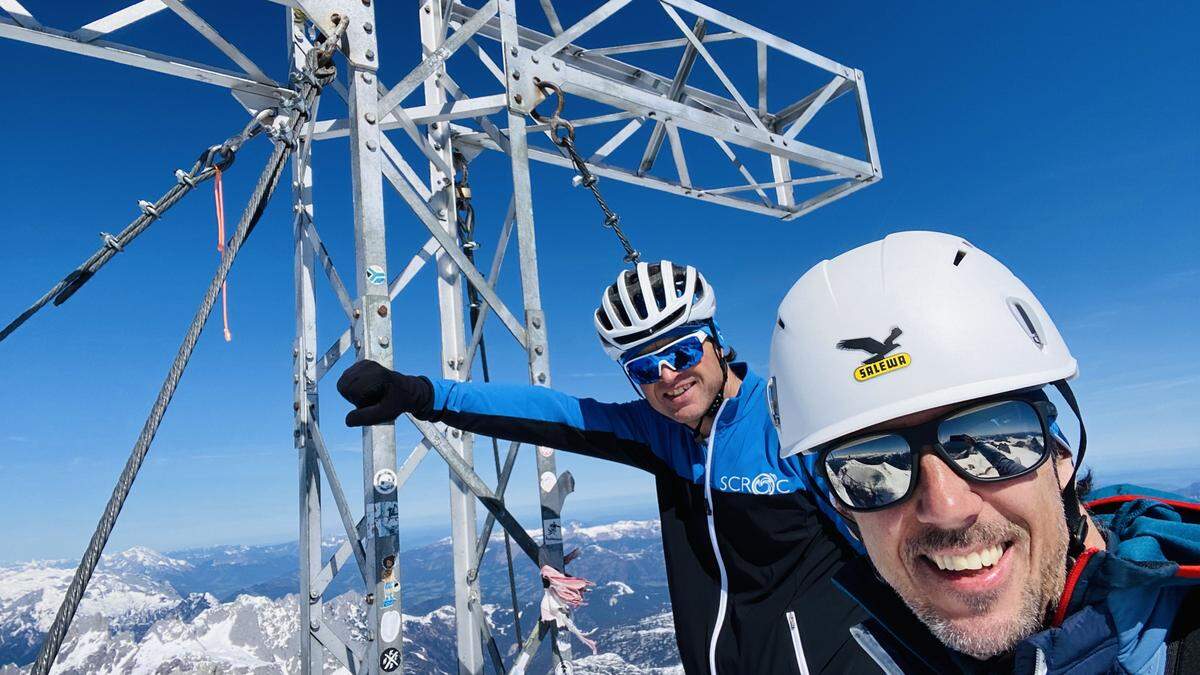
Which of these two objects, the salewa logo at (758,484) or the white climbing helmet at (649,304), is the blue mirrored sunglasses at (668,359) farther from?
the salewa logo at (758,484)

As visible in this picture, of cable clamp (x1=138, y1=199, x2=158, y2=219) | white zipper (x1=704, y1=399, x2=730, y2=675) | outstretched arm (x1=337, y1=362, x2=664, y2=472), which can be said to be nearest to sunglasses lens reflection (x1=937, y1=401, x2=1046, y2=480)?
white zipper (x1=704, y1=399, x2=730, y2=675)

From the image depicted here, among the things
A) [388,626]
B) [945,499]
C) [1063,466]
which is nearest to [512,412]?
[388,626]

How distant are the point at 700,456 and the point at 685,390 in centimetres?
35

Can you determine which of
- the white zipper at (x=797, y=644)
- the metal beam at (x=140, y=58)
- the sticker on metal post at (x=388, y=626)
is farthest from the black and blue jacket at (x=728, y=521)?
the metal beam at (x=140, y=58)

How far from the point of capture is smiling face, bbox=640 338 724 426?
9.87ft

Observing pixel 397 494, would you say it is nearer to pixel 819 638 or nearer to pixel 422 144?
pixel 819 638

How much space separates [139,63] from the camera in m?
3.63

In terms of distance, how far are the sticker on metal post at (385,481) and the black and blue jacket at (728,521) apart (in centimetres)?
33

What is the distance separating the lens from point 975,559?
1250mm

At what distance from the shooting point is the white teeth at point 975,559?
125 centimetres

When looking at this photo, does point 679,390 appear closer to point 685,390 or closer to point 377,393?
point 685,390

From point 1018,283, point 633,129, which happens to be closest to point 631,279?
point 1018,283

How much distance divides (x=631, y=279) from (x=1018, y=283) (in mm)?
1870

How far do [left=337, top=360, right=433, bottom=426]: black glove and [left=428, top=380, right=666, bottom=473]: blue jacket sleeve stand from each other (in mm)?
141
